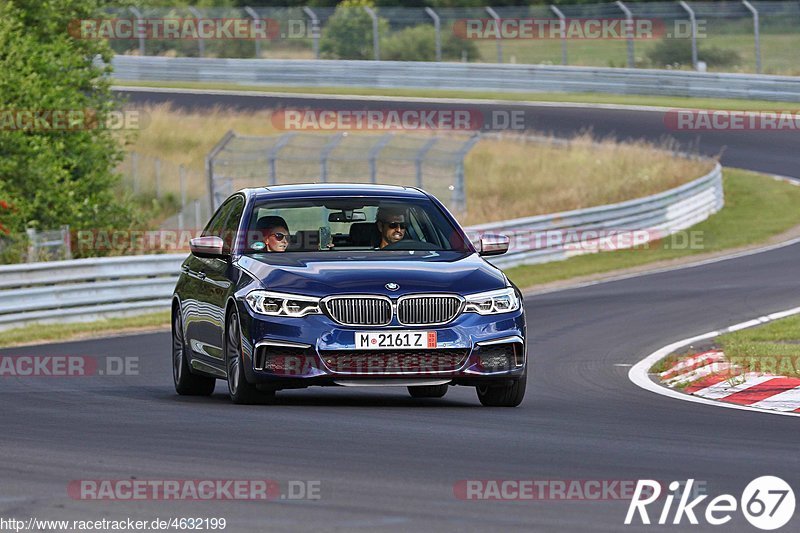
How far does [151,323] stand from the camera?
22016 millimetres

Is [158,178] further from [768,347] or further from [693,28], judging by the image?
[768,347]

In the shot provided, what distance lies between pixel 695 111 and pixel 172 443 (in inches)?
1460

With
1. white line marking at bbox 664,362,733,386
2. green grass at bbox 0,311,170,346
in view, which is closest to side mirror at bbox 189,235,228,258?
white line marking at bbox 664,362,733,386

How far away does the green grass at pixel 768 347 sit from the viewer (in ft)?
45.6

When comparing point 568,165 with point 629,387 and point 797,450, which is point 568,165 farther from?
point 797,450

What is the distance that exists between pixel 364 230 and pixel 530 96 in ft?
128

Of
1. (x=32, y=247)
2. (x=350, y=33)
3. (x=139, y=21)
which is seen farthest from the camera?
(x=139, y=21)

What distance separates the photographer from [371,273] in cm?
1111

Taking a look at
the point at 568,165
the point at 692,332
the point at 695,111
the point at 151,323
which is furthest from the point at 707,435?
the point at 695,111

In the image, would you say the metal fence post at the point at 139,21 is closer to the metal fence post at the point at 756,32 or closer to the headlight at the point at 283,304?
the metal fence post at the point at 756,32

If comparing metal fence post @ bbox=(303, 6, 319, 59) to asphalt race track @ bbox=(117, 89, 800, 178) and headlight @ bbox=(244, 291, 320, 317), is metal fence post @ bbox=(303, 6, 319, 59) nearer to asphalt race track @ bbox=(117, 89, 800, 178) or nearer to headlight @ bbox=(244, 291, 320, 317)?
asphalt race track @ bbox=(117, 89, 800, 178)

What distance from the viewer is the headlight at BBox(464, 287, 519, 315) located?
1107cm

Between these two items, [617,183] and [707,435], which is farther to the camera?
[617,183]
